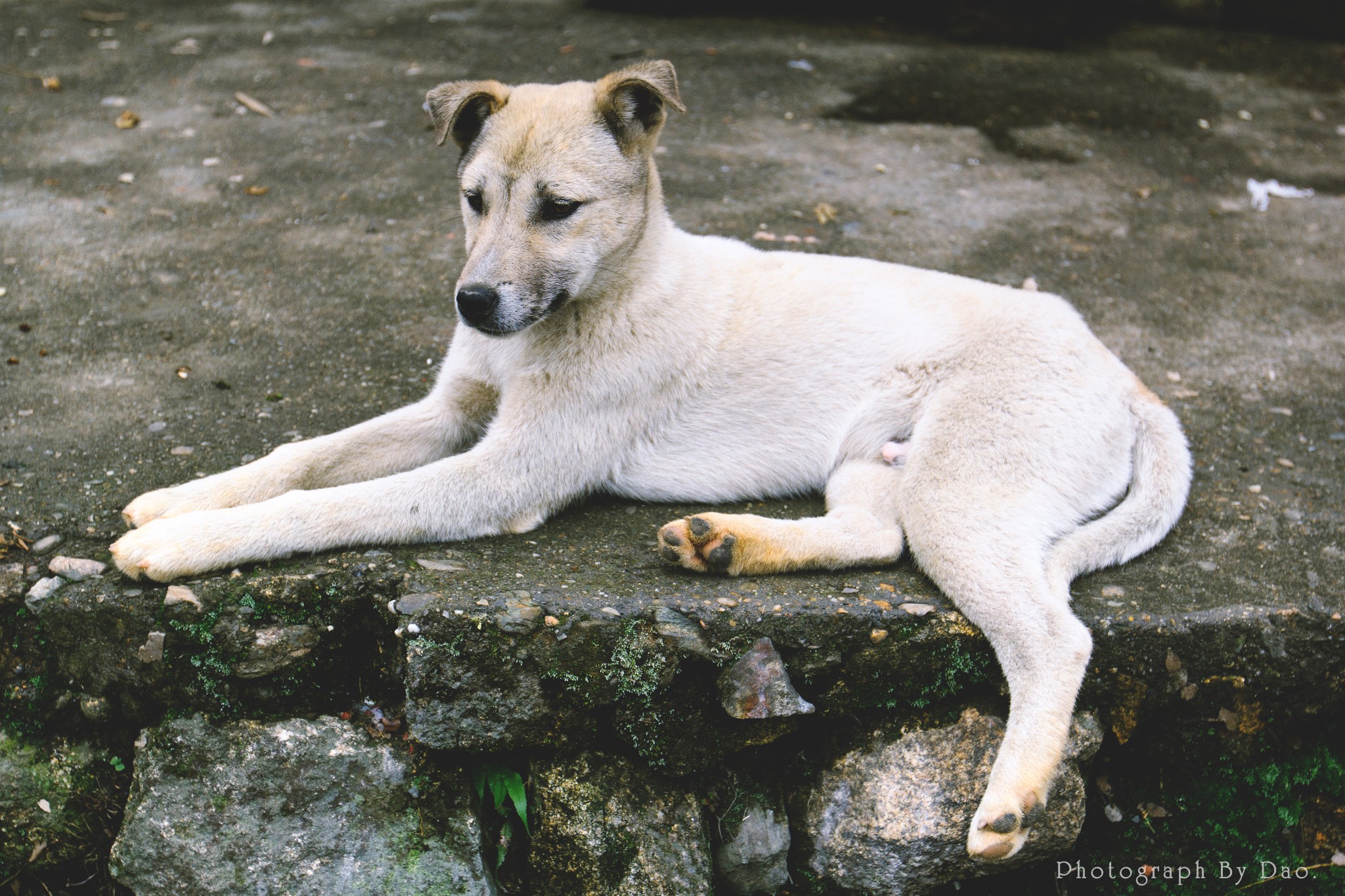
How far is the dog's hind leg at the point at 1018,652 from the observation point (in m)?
2.94

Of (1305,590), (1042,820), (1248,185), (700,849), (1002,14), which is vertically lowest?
(700,849)

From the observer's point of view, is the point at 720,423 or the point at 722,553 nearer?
the point at 722,553

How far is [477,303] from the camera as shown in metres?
3.25

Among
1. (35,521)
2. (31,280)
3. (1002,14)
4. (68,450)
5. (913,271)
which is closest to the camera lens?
(35,521)

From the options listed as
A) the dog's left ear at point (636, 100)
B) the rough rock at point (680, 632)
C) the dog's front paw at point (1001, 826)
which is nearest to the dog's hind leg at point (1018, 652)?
the dog's front paw at point (1001, 826)

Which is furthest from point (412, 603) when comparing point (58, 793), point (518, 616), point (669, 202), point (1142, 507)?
point (669, 202)

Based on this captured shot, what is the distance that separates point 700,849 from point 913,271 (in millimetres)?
2245

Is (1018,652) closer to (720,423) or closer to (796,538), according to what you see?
(796,538)

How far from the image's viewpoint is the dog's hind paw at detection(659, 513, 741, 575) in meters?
3.32

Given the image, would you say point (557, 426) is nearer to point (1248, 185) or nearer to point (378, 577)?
point (378, 577)

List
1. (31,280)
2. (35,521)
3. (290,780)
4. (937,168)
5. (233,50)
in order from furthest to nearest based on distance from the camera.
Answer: (233,50)
(937,168)
(31,280)
(35,521)
(290,780)

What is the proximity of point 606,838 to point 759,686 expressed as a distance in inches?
26.6

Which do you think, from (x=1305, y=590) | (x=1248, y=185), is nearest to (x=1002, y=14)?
(x=1248, y=185)

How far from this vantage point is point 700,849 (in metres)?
3.37
